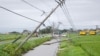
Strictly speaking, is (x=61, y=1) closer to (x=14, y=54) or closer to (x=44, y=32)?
(x=14, y=54)

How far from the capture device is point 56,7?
23406 millimetres

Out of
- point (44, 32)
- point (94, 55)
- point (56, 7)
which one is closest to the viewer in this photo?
point (94, 55)

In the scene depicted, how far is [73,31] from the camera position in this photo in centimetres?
12450

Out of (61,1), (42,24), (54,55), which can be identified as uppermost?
(61,1)

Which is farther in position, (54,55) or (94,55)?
(54,55)

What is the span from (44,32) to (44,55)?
9091 cm

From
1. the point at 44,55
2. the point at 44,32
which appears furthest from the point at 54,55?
the point at 44,32

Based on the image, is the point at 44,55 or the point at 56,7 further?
the point at 44,55

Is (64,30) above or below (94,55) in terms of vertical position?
above

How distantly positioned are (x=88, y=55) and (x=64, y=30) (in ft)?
392

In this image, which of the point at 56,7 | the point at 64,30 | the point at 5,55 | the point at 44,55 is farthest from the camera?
the point at 64,30

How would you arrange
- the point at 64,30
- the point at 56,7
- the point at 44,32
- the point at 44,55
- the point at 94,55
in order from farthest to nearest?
1. the point at 64,30
2. the point at 44,32
3. the point at 44,55
4. the point at 56,7
5. the point at 94,55

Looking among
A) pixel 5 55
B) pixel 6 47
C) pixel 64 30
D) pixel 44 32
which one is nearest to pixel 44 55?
pixel 6 47

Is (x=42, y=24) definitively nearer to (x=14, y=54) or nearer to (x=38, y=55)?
(x=14, y=54)
